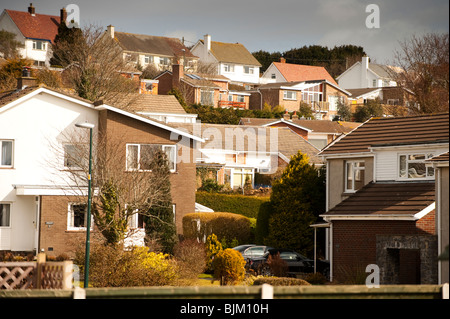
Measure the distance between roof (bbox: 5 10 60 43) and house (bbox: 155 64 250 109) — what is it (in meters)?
19.5

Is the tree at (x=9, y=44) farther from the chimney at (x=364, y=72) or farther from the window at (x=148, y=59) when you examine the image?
the chimney at (x=364, y=72)

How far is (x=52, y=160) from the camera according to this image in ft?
126

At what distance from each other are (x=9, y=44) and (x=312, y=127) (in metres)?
39.2

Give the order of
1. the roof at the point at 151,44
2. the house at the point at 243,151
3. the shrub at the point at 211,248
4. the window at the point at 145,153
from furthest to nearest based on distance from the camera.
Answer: the roof at the point at 151,44 < the house at the point at 243,151 < the window at the point at 145,153 < the shrub at the point at 211,248

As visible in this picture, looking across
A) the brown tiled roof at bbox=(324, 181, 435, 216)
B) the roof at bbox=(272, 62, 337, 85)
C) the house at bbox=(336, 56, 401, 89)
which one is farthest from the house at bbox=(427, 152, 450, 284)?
the house at bbox=(336, 56, 401, 89)

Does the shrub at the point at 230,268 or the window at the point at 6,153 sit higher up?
the window at the point at 6,153

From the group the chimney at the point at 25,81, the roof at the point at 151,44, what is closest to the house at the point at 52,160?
the chimney at the point at 25,81

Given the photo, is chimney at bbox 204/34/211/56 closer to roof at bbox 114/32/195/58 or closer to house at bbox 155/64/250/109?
roof at bbox 114/32/195/58

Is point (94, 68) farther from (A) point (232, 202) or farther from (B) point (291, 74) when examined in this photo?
(B) point (291, 74)

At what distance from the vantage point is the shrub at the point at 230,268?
3000cm

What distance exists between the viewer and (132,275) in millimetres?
25766

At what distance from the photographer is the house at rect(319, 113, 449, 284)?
29344 millimetres

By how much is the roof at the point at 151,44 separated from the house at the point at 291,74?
12.5m
